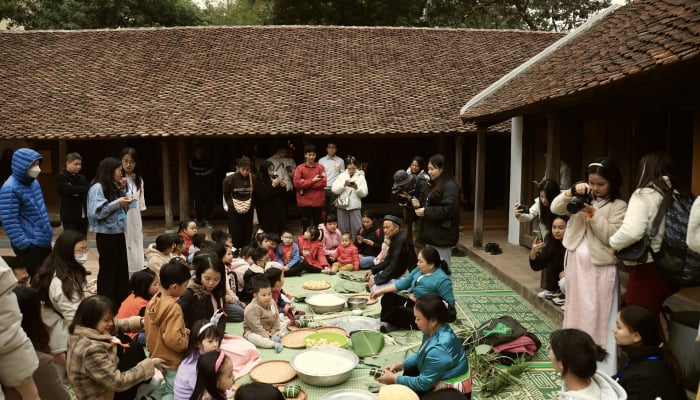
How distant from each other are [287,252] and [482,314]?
3.21 metres

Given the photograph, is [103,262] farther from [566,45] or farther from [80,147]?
[80,147]

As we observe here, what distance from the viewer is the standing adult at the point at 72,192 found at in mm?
6078

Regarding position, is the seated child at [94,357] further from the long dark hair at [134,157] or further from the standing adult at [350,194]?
the standing adult at [350,194]

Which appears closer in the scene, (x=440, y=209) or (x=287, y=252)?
(x=440, y=209)

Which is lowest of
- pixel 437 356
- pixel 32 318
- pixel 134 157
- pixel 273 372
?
pixel 273 372

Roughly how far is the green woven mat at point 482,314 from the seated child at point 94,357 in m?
1.19

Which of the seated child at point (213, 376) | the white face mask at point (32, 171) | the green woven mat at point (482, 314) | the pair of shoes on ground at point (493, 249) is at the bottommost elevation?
the green woven mat at point (482, 314)

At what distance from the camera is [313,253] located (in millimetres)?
8328

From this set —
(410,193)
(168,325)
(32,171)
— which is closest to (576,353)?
(168,325)

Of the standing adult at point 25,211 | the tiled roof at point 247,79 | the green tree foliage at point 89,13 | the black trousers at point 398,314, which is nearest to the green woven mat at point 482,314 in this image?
the black trousers at point 398,314

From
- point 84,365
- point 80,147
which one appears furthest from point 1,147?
point 84,365

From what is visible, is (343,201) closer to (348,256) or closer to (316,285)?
(348,256)

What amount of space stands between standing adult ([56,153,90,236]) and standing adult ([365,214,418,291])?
3652mm

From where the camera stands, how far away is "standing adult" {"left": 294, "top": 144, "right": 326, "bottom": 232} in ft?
30.7
